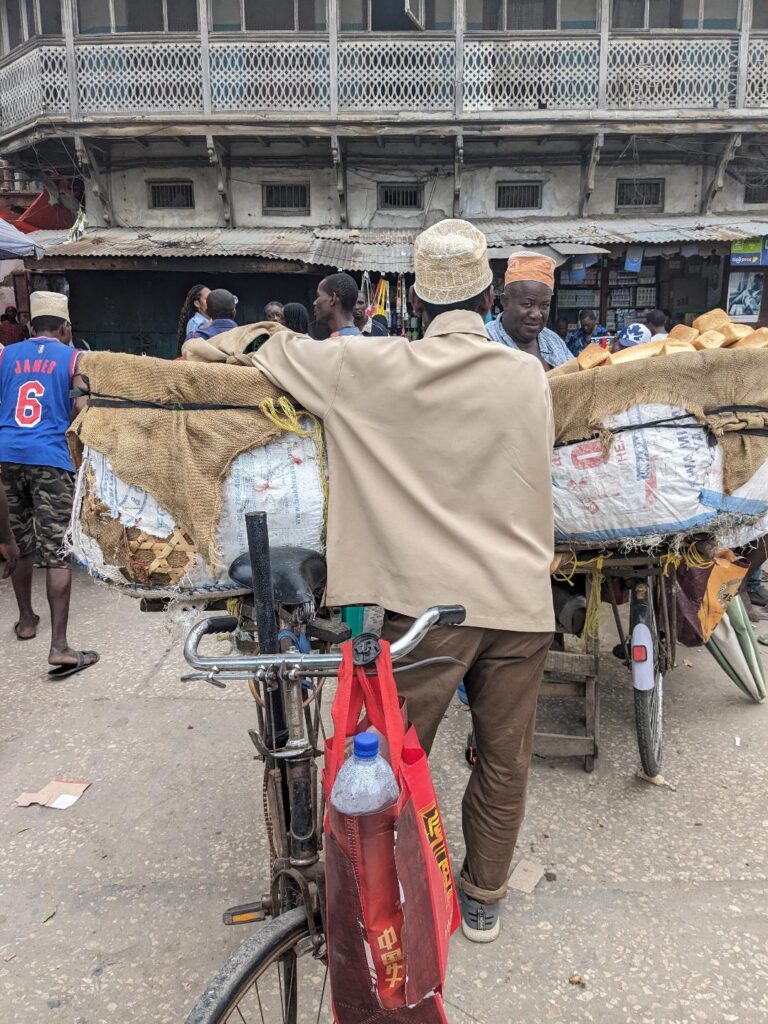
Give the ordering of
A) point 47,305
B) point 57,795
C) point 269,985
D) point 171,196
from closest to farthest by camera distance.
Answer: point 269,985
point 57,795
point 47,305
point 171,196

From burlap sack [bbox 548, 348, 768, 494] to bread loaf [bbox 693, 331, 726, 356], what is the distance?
0.56ft

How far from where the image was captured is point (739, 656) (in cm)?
334

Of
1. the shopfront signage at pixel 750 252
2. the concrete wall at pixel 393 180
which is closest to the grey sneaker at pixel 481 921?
the shopfront signage at pixel 750 252

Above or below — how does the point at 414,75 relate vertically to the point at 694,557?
above

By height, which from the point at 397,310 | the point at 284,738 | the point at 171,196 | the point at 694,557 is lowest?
the point at 284,738

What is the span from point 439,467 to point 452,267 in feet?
1.70

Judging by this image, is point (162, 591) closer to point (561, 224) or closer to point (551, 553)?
point (551, 553)

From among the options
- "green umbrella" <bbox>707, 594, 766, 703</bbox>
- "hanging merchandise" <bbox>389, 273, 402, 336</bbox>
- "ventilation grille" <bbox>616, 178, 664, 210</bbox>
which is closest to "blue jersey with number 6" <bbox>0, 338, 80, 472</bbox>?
"green umbrella" <bbox>707, 594, 766, 703</bbox>

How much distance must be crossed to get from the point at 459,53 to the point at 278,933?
496 inches

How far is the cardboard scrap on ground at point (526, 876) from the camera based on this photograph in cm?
229

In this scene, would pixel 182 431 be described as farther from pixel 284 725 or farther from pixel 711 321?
pixel 711 321

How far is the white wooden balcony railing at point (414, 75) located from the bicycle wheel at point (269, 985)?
12.0 metres

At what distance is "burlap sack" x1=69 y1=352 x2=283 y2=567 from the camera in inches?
67.2

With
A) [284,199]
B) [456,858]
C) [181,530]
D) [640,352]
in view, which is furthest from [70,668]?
[284,199]
